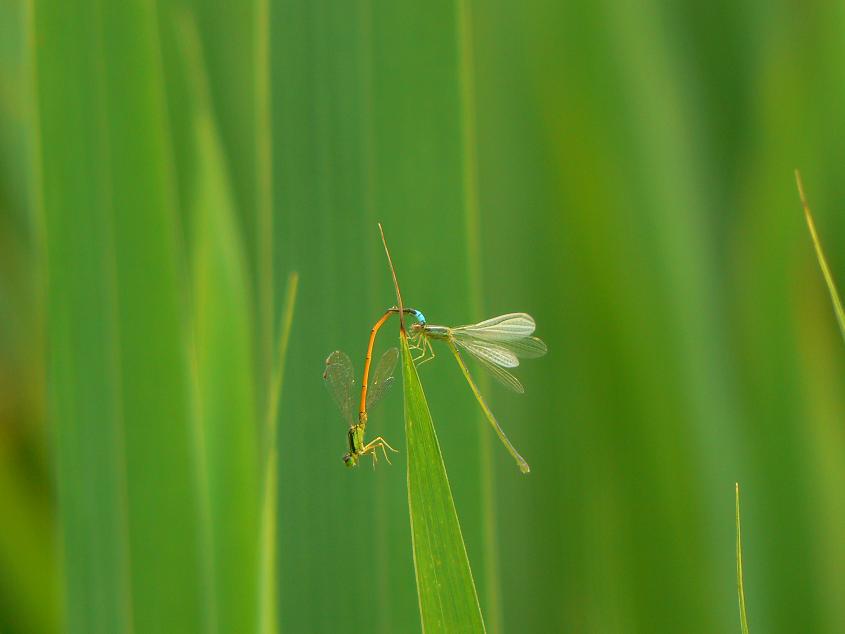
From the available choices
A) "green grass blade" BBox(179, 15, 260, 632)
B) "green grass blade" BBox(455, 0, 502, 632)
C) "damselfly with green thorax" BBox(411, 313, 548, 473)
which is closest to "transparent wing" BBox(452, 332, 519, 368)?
"damselfly with green thorax" BBox(411, 313, 548, 473)

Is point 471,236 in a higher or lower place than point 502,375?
higher

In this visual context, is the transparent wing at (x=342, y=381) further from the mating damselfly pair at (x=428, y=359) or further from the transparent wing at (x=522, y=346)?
the transparent wing at (x=522, y=346)

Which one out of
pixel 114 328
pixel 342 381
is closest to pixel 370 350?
pixel 342 381

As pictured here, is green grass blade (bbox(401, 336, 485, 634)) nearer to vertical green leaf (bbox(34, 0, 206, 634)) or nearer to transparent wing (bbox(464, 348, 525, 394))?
vertical green leaf (bbox(34, 0, 206, 634))

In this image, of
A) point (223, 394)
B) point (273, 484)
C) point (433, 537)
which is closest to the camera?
point (433, 537)

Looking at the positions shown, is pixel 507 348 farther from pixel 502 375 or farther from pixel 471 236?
pixel 471 236

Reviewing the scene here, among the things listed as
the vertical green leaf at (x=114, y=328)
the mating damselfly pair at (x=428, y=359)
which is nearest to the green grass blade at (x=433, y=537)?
the mating damselfly pair at (x=428, y=359)
